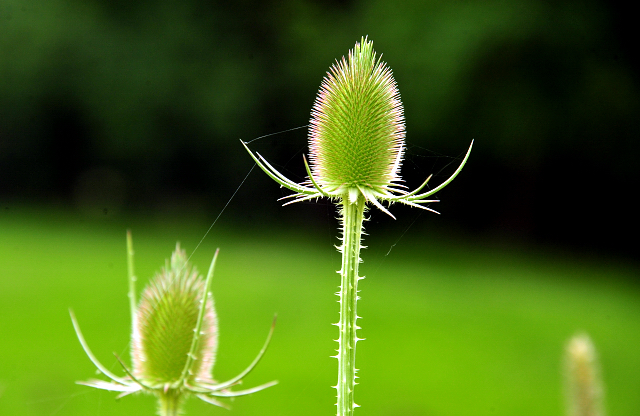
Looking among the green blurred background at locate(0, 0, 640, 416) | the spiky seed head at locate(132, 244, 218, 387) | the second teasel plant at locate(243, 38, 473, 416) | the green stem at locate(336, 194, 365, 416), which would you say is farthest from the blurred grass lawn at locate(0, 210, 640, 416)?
the green stem at locate(336, 194, 365, 416)

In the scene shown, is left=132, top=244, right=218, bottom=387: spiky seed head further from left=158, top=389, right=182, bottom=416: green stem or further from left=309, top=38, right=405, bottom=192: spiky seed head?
left=309, top=38, right=405, bottom=192: spiky seed head

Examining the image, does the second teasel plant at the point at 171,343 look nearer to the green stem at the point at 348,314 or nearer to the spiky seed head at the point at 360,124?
the green stem at the point at 348,314

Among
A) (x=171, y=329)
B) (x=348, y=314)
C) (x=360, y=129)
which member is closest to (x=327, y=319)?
(x=171, y=329)

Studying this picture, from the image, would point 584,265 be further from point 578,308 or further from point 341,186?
point 341,186

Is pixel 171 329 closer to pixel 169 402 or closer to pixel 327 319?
pixel 169 402

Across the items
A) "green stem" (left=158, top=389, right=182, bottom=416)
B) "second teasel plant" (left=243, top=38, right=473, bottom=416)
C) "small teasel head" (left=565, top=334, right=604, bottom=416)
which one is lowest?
"green stem" (left=158, top=389, right=182, bottom=416)

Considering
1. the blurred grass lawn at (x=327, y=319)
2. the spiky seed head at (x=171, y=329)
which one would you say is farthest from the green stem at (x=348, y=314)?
the blurred grass lawn at (x=327, y=319)
